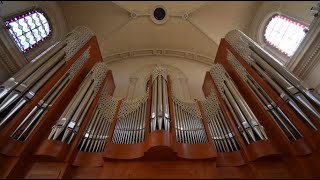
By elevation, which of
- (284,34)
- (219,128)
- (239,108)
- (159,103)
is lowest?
(219,128)

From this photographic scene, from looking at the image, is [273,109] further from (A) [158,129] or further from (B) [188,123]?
(A) [158,129]

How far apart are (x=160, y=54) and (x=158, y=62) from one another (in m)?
0.48

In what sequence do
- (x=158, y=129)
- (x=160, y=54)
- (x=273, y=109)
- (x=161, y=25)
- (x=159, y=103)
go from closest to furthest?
(x=158, y=129), (x=273, y=109), (x=159, y=103), (x=161, y=25), (x=160, y=54)

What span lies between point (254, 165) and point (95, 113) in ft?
10.2

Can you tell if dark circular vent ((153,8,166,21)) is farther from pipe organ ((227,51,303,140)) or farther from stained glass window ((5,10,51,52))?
pipe organ ((227,51,303,140))

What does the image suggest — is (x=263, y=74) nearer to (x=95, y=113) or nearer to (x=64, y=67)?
(x=95, y=113)

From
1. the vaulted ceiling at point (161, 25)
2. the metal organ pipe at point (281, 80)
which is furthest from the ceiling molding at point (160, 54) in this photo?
the metal organ pipe at point (281, 80)

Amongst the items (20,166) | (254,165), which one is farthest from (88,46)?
(254,165)

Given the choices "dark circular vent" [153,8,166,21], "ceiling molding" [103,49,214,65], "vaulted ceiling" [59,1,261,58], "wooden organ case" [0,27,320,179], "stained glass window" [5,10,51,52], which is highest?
"dark circular vent" [153,8,166,21]

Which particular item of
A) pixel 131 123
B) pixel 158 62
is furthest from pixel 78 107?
pixel 158 62

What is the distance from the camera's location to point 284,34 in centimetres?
715

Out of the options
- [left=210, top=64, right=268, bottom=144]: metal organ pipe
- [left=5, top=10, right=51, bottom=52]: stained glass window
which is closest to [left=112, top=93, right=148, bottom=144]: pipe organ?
[left=210, top=64, right=268, bottom=144]: metal organ pipe

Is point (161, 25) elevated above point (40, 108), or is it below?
above

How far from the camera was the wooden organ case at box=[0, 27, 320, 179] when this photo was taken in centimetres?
373
